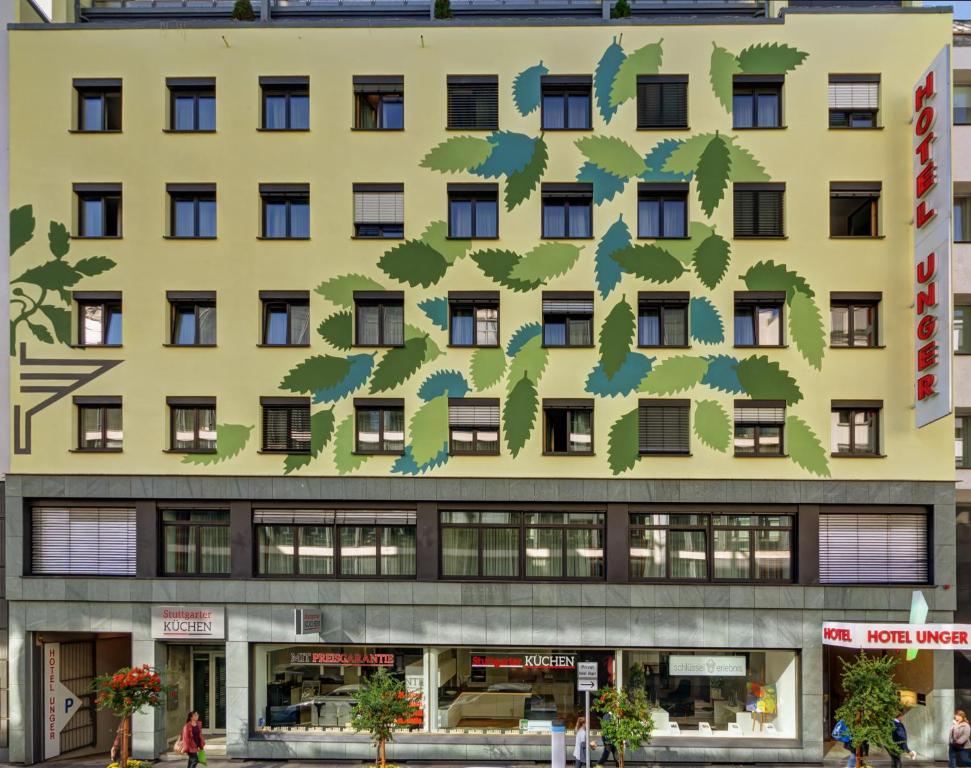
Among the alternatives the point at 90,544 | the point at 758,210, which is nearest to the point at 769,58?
the point at 758,210

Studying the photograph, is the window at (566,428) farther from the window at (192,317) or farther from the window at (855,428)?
the window at (192,317)

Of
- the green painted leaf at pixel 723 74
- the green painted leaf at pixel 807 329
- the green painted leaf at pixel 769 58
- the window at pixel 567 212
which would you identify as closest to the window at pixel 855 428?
the green painted leaf at pixel 807 329

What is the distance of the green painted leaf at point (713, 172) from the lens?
75.5 ft

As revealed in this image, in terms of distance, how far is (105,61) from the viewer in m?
23.7

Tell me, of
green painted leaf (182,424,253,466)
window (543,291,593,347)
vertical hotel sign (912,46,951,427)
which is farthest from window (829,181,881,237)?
green painted leaf (182,424,253,466)

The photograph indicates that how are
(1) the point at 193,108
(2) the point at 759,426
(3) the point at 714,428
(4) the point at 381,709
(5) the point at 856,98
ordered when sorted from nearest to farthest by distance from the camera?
(4) the point at 381,709 → (3) the point at 714,428 → (2) the point at 759,426 → (5) the point at 856,98 → (1) the point at 193,108

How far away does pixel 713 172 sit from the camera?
23.0m

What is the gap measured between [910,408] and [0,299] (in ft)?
84.4

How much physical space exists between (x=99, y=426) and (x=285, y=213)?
8.13 metres

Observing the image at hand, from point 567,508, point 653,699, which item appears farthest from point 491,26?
point 653,699

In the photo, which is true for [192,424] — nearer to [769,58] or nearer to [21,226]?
[21,226]

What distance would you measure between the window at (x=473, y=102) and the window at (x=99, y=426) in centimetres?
1277

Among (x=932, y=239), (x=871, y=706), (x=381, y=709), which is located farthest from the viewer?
(x=932, y=239)

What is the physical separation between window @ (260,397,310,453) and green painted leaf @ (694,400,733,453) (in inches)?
432
